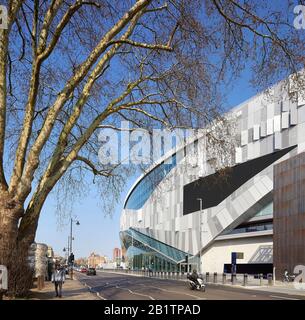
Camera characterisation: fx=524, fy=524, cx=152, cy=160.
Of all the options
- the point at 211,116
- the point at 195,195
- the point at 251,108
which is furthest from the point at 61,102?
the point at 195,195

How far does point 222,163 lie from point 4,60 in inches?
313

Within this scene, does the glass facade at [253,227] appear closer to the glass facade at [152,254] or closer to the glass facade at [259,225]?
the glass facade at [259,225]

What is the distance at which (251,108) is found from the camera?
7394 cm

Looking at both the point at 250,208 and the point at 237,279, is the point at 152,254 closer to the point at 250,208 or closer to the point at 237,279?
the point at 250,208

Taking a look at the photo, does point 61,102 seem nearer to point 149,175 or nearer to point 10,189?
point 10,189

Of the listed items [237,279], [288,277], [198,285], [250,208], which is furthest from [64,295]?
[250,208]

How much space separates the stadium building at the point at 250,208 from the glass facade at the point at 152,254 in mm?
246

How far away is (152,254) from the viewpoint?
111 metres

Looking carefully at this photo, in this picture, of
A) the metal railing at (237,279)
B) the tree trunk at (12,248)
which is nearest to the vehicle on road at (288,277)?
the metal railing at (237,279)

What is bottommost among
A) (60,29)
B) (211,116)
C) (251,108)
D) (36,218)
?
(36,218)

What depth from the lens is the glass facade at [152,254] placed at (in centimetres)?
9362

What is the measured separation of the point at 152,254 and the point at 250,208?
4252 centimetres

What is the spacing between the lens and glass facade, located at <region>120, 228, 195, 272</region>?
93625mm

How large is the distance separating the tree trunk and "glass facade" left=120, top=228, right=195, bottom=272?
233 feet
